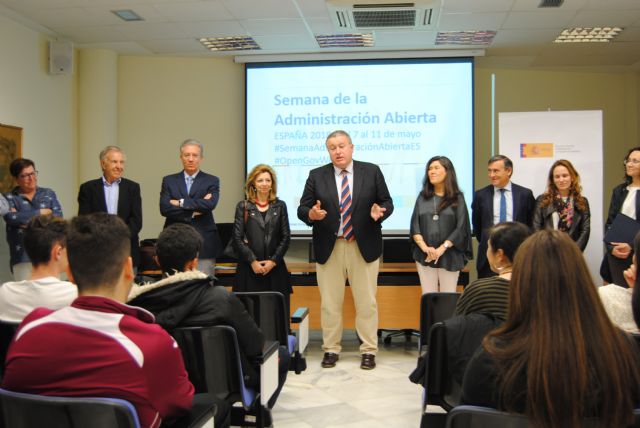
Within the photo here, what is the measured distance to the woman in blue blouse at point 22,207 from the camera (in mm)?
4820

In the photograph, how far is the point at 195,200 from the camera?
4.89 meters

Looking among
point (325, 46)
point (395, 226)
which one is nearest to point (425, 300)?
point (395, 226)

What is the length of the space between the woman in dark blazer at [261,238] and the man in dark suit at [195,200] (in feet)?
1.16

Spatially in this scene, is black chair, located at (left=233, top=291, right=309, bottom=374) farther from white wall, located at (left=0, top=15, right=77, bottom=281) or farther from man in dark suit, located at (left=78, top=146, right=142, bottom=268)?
white wall, located at (left=0, top=15, right=77, bottom=281)

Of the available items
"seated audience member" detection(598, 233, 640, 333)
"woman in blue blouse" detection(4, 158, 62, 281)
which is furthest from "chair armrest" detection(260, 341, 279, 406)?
"woman in blue blouse" detection(4, 158, 62, 281)

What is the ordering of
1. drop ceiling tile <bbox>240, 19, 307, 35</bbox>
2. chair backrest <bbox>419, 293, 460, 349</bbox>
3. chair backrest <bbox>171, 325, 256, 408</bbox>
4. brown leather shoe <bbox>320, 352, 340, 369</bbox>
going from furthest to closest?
drop ceiling tile <bbox>240, 19, 307, 35</bbox>, brown leather shoe <bbox>320, 352, 340, 369</bbox>, chair backrest <bbox>419, 293, 460, 349</bbox>, chair backrest <bbox>171, 325, 256, 408</bbox>

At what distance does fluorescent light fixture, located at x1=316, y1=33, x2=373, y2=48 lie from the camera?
674 centimetres

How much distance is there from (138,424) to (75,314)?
300 millimetres

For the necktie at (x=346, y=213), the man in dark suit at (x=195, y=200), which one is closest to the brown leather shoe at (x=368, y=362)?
the necktie at (x=346, y=213)

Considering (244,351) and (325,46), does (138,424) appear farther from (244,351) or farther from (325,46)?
(325,46)

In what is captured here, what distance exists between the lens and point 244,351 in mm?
2475

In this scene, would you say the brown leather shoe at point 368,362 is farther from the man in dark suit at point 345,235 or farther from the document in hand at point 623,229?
the document in hand at point 623,229

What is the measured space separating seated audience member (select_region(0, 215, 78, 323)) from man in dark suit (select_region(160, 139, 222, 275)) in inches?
95.3

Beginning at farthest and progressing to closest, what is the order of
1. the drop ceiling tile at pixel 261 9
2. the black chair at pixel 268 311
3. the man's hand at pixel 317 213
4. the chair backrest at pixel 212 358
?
the drop ceiling tile at pixel 261 9, the man's hand at pixel 317 213, the black chair at pixel 268 311, the chair backrest at pixel 212 358
